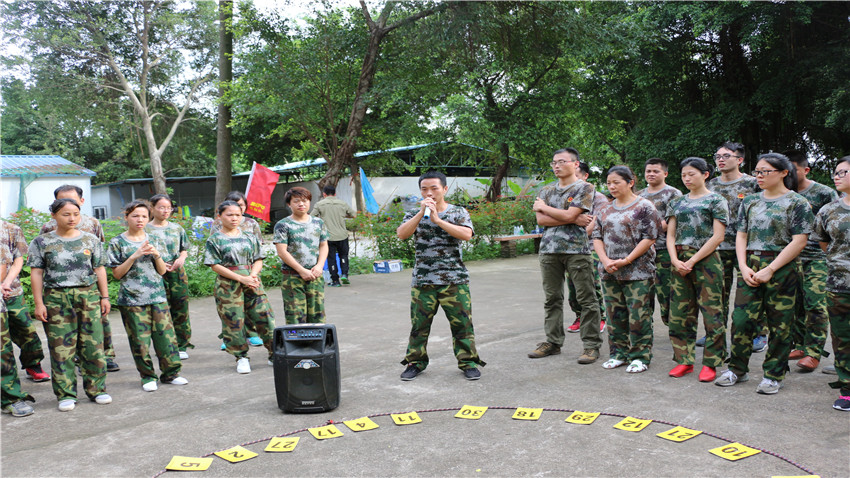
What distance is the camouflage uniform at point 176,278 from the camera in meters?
5.73

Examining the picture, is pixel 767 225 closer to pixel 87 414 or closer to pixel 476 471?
pixel 476 471

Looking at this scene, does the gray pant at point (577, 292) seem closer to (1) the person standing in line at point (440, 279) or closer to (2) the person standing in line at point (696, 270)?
(2) the person standing in line at point (696, 270)

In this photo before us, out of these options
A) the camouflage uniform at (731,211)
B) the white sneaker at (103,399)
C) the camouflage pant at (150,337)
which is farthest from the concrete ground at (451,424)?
the camouflage uniform at (731,211)

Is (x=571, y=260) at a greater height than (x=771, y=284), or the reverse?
(x=571, y=260)

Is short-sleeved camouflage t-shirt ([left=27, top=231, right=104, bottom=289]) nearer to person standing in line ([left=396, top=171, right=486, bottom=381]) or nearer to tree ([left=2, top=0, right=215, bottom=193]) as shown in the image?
person standing in line ([left=396, top=171, right=486, bottom=381])

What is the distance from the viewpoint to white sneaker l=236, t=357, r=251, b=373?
5.68 m

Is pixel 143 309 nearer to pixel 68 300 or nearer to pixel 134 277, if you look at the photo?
pixel 134 277

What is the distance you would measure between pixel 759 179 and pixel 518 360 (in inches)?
98.4

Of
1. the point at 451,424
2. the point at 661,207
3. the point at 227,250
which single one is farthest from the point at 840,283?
the point at 227,250

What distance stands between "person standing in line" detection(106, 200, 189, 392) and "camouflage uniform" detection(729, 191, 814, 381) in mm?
4492

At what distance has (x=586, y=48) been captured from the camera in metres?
16.3

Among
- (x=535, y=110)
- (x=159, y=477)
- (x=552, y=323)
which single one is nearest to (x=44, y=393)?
(x=159, y=477)

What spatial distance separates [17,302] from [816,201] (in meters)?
6.59

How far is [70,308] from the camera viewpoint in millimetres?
4699
